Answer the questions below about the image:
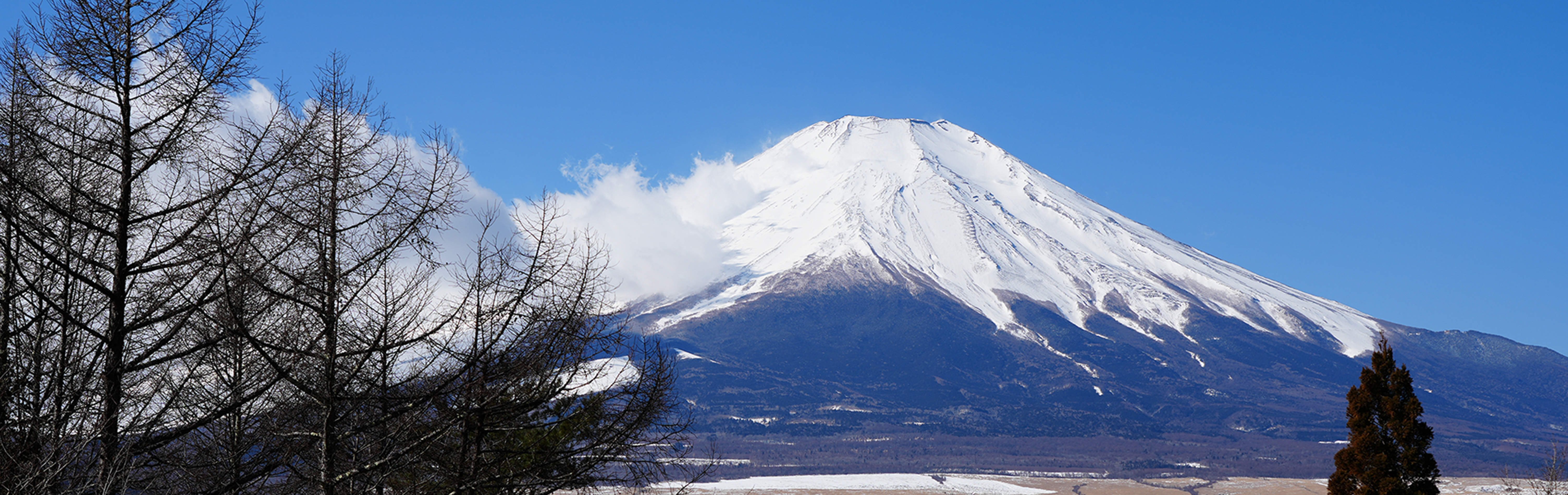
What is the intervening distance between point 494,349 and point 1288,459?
206m

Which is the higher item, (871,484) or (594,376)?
(594,376)

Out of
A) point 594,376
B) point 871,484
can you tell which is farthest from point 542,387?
point 871,484

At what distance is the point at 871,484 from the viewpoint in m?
149

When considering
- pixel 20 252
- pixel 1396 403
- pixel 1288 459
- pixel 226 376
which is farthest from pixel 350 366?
pixel 1288 459

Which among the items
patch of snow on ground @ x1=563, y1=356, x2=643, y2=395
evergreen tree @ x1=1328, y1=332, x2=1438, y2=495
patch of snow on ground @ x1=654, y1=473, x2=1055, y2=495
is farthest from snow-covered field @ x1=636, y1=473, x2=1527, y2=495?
patch of snow on ground @ x1=563, y1=356, x2=643, y2=395

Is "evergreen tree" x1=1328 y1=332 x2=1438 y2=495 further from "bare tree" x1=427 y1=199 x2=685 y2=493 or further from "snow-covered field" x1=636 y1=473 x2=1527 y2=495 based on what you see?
"snow-covered field" x1=636 y1=473 x2=1527 y2=495

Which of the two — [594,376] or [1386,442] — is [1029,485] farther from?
[594,376]

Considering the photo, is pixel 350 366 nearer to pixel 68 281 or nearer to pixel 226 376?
pixel 226 376

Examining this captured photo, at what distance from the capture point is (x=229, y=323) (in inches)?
258

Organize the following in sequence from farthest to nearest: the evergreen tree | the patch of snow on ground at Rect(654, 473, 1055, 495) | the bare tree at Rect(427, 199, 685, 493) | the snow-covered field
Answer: the patch of snow on ground at Rect(654, 473, 1055, 495), the snow-covered field, the evergreen tree, the bare tree at Rect(427, 199, 685, 493)

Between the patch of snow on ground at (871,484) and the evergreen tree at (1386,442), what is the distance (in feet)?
358

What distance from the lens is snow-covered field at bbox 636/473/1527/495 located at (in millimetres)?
139000

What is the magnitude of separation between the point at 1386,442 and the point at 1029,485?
13262 centimetres

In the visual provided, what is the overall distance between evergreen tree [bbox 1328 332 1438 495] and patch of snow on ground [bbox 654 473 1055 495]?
358 ft
